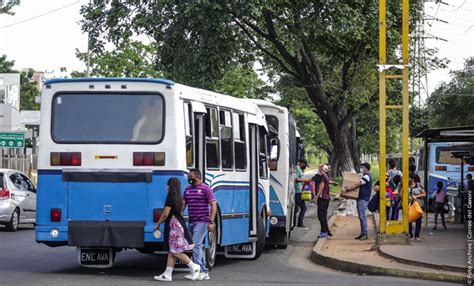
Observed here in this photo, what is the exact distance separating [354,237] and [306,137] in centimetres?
5361

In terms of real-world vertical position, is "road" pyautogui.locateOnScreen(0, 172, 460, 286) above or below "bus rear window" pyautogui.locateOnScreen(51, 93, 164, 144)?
below

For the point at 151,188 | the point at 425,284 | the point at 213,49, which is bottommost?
the point at 425,284

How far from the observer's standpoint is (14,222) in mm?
23938

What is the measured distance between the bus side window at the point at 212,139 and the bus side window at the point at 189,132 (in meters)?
0.59

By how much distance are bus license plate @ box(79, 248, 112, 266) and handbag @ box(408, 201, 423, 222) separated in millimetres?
7624

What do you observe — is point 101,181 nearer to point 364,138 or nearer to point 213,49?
point 213,49

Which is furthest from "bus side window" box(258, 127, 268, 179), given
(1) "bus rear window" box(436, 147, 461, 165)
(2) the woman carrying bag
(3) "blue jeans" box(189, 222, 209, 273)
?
(1) "bus rear window" box(436, 147, 461, 165)

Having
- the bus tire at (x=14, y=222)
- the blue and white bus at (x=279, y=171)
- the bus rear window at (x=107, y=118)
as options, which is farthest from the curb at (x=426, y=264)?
the bus tire at (x=14, y=222)

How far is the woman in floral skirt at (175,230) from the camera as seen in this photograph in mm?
12750

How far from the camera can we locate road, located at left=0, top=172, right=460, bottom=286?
1312 cm

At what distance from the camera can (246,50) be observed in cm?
3466

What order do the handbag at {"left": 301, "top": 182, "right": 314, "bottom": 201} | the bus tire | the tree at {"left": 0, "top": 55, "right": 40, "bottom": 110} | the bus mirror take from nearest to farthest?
the bus mirror → the bus tire → the handbag at {"left": 301, "top": 182, "right": 314, "bottom": 201} → the tree at {"left": 0, "top": 55, "right": 40, "bottom": 110}

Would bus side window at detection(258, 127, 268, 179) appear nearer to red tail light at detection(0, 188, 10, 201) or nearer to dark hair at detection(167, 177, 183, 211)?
dark hair at detection(167, 177, 183, 211)

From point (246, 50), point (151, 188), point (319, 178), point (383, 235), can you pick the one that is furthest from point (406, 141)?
point (246, 50)
